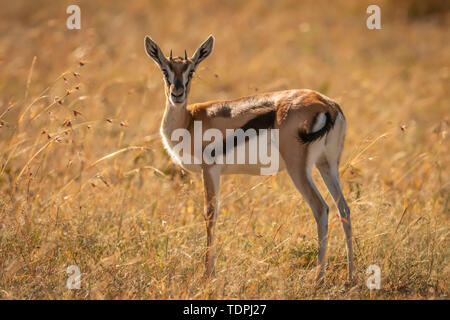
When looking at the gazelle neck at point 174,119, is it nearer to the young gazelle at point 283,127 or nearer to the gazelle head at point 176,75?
the young gazelle at point 283,127

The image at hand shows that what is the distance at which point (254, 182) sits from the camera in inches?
238

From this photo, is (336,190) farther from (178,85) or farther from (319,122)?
(178,85)

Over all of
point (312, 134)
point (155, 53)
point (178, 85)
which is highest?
point (155, 53)

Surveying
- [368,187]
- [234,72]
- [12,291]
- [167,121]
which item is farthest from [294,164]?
[234,72]

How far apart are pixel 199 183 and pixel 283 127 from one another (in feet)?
6.33

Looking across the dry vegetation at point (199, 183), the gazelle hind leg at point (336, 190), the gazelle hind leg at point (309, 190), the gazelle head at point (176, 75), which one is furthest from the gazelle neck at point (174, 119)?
the gazelle hind leg at point (336, 190)

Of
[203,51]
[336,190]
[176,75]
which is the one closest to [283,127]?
[336,190]

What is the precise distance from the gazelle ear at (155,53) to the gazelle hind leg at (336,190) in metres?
1.53

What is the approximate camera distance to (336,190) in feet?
14.6

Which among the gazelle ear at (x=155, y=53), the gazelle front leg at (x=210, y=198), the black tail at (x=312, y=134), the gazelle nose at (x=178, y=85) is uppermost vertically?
the gazelle ear at (x=155, y=53)

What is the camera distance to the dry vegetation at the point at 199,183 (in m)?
4.11

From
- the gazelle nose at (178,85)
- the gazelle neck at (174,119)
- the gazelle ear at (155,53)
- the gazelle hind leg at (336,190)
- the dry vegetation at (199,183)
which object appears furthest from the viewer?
the gazelle neck at (174,119)

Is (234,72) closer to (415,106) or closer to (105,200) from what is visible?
(415,106)

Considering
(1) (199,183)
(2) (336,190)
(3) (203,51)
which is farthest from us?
(1) (199,183)
